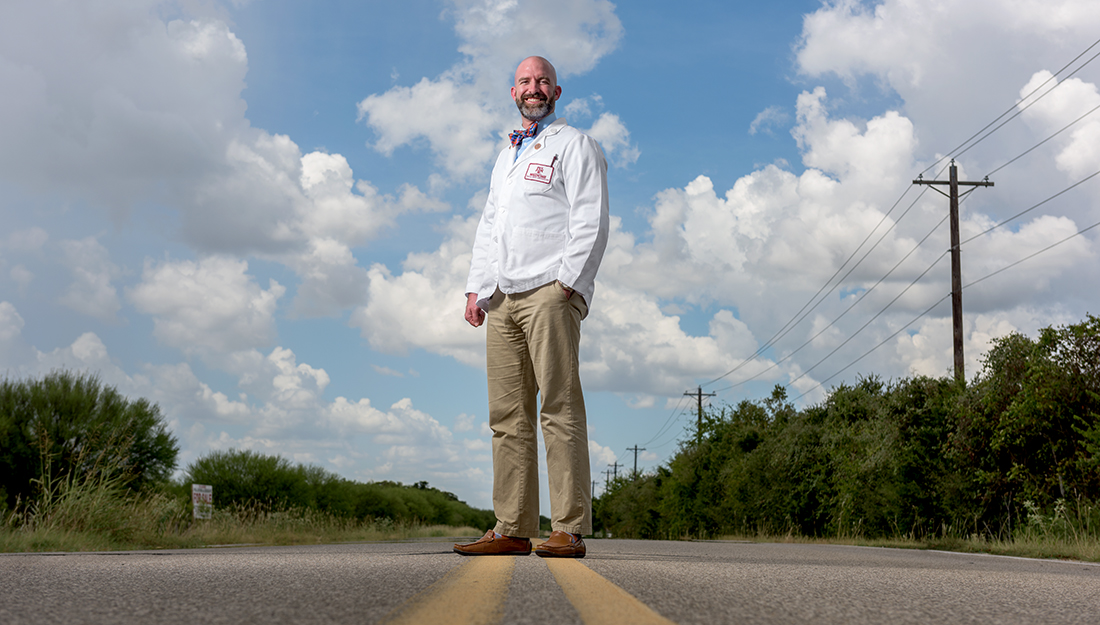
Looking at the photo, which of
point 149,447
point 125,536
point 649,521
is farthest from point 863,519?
point 649,521

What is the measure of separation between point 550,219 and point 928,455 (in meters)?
13.8

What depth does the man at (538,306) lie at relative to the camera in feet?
13.9

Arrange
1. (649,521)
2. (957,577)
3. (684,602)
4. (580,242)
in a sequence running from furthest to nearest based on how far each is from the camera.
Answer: (649,521), (580,242), (957,577), (684,602)

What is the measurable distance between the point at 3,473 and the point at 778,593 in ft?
60.8

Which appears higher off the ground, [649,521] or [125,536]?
[125,536]

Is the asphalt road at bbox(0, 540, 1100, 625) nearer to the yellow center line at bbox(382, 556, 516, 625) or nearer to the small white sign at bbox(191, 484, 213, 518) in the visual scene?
the yellow center line at bbox(382, 556, 516, 625)

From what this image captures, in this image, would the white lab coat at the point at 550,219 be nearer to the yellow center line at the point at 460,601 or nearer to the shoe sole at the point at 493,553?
the shoe sole at the point at 493,553

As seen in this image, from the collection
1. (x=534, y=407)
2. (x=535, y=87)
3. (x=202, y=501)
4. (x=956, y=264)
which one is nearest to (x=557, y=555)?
(x=534, y=407)

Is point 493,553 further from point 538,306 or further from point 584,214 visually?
point 584,214

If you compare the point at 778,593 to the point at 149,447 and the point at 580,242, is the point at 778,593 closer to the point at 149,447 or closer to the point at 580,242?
the point at 580,242

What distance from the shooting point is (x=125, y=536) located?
9.16 meters

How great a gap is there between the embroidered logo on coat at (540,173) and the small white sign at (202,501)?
11.7 metres

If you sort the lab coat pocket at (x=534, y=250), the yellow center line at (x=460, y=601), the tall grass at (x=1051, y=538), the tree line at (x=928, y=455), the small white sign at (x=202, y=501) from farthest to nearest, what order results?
the small white sign at (x=202, y=501), the tree line at (x=928, y=455), the tall grass at (x=1051, y=538), the lab coat pocket at (x=534, y=250), the yellow center line at (x=460, y=601)

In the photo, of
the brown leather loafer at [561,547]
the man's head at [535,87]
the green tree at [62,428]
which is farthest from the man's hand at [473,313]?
the green tree at [62,428]
